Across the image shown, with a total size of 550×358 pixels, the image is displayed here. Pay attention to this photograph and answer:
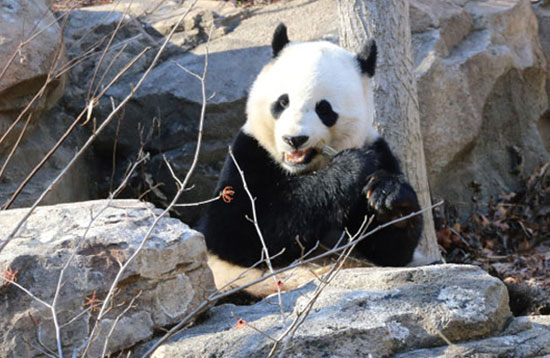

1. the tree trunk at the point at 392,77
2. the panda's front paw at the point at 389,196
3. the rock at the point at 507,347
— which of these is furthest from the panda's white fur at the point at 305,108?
the rock at the point at 507,347

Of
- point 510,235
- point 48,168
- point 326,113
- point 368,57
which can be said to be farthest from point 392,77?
point 48,168

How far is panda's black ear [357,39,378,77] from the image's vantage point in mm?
4660

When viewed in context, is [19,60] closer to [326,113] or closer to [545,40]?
[326,113]

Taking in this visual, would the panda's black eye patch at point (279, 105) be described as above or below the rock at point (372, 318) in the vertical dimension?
above

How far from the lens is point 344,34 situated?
588 cm

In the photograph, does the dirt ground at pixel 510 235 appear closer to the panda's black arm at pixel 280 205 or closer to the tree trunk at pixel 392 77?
the tree trunk at pixel 392 77

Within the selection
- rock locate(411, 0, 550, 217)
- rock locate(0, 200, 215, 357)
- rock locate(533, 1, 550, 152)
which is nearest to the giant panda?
rock locate(0, 200, 215, 357)

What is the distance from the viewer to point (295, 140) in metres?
4.16

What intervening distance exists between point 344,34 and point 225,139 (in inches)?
73.5

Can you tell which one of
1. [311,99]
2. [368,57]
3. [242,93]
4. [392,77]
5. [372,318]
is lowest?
[372,318]

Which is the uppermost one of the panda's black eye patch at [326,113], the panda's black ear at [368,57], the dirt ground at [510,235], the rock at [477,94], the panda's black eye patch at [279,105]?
the panda's black ear at [368,57]

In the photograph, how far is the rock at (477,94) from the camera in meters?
7.66

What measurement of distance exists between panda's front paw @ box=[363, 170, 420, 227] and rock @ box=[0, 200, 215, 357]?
3.67 feet

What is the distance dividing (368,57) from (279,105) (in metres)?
0.74
